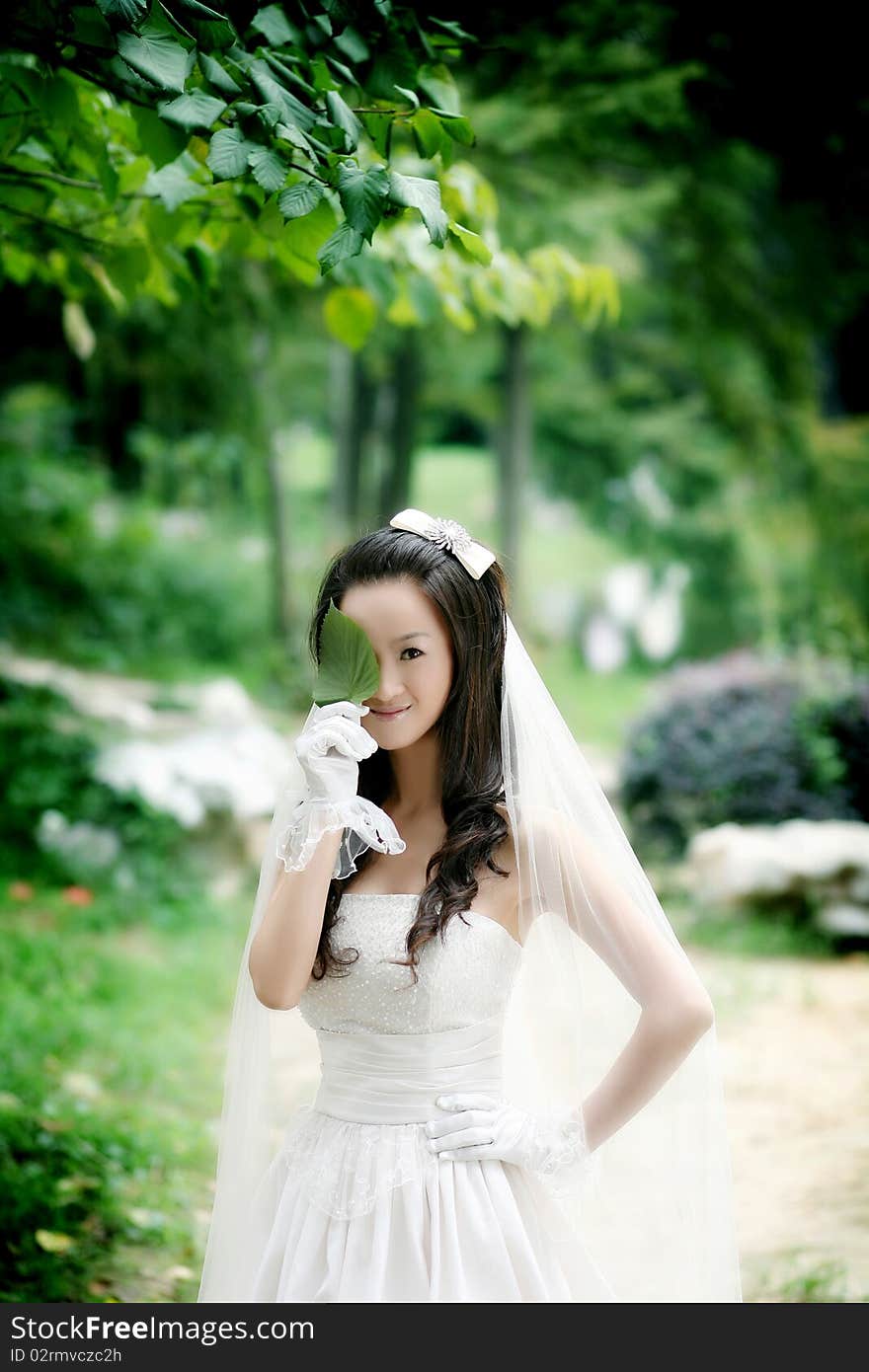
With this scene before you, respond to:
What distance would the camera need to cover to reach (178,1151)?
4.11 metres

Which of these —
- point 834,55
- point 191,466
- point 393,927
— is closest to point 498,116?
point 834,55

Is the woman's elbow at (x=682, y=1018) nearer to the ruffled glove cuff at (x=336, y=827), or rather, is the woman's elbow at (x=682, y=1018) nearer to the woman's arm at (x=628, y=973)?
the woman's arm at (x=628, y=973)

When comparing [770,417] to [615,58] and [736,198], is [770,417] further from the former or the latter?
[615,58]

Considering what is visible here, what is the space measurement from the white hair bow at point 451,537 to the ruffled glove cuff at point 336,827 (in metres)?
0.49

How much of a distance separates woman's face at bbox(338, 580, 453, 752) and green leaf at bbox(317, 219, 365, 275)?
21.1 inches

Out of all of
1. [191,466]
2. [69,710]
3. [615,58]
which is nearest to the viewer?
[615,58]

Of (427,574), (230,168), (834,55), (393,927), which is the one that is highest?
(834,55)

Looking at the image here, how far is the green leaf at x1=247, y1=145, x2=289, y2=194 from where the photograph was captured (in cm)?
188

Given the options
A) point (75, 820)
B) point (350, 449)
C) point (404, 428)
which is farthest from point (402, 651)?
point (350, 449)

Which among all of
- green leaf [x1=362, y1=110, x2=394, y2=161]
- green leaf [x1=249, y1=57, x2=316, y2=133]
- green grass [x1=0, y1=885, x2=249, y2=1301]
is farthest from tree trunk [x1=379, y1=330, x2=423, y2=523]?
green leaf [x1=249, y1=57, x2=316, y2=133]

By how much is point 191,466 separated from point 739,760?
986cm

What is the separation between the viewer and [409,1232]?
6.45 feet

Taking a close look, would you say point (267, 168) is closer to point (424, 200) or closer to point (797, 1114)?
point (424, 200)

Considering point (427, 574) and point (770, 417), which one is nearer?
point (427, 574)
